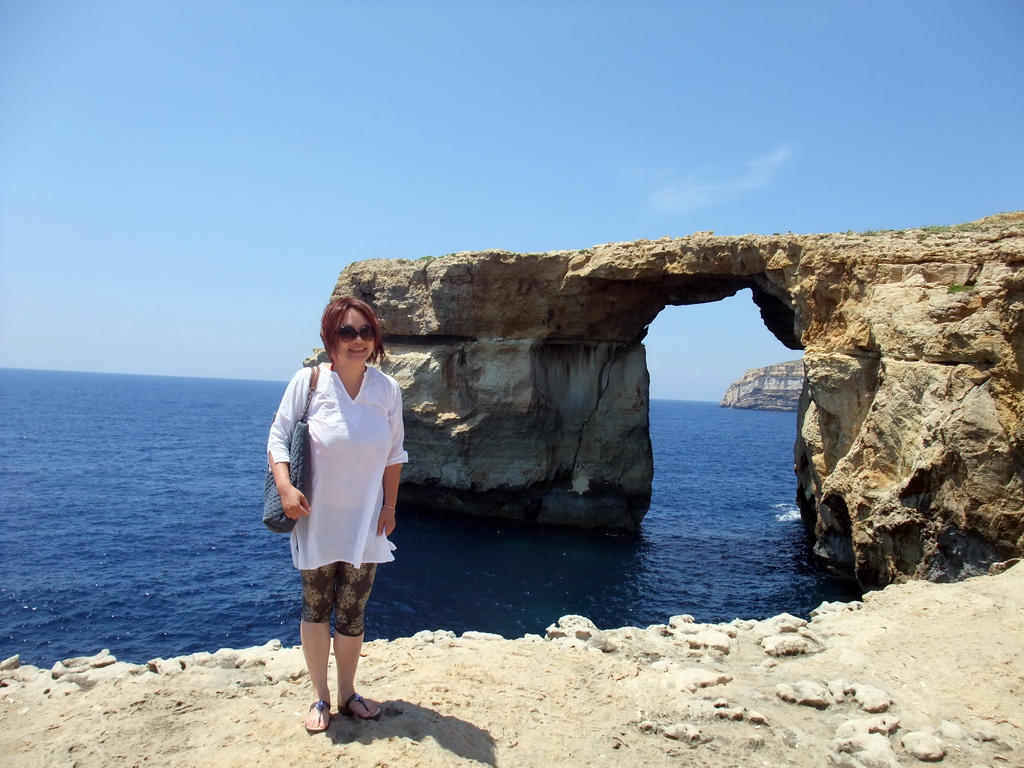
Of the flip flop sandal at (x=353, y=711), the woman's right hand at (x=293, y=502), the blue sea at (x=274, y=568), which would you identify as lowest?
the blue sea at (x=274, y=568)

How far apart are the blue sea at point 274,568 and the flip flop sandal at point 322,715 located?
1075cm

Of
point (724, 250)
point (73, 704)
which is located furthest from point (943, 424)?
point (73, 704)

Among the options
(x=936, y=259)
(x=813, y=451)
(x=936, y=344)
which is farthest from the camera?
(x=813, y=451)

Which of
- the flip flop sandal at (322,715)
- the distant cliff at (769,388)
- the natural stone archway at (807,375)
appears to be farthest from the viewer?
the distant cliff at (769,388)

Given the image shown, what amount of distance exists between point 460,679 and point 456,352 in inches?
833

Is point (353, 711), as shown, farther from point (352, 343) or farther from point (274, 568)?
point (274, 568)

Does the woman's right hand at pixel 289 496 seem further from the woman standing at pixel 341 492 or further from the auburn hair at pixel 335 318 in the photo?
the auburn hair at pixel 335 318

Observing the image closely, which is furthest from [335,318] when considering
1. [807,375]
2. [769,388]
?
[769,388]

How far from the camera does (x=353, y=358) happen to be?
5.47 meters

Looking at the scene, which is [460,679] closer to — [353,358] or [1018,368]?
[353,358]

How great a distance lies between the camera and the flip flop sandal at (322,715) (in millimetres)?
5383

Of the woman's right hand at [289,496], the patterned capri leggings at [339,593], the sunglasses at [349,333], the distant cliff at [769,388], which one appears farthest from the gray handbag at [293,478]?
the distant cliff at [769,388]

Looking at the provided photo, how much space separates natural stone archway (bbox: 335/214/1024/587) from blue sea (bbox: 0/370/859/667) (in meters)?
2.42

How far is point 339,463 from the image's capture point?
528 centimetres
